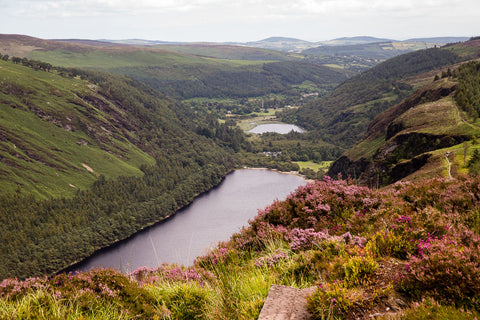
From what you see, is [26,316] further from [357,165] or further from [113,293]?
[357,165]

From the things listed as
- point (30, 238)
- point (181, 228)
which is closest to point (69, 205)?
point (30, 238)

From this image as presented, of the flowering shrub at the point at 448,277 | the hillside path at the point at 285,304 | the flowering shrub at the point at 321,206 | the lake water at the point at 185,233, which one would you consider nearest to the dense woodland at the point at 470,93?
the lake water at the point at 185,233

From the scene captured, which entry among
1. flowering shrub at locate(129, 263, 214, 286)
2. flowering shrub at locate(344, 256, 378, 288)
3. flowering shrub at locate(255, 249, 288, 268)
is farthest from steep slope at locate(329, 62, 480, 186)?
flowering shrub at locate(344, 256, 378, 288)

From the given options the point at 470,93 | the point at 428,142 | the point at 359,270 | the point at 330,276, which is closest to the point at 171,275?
the point at 330,276

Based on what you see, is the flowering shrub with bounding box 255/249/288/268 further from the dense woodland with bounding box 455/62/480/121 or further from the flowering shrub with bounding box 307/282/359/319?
the dense woodland with bounding box 455/62/480/121

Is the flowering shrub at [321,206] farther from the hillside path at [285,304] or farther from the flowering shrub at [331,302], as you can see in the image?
the flowering shrub at [331,302]

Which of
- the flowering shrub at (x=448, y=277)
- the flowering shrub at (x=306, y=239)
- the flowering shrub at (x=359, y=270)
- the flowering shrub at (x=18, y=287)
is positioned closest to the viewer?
the flowering shrub at (x=448, y=277)

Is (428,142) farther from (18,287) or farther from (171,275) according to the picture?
(18,287)
